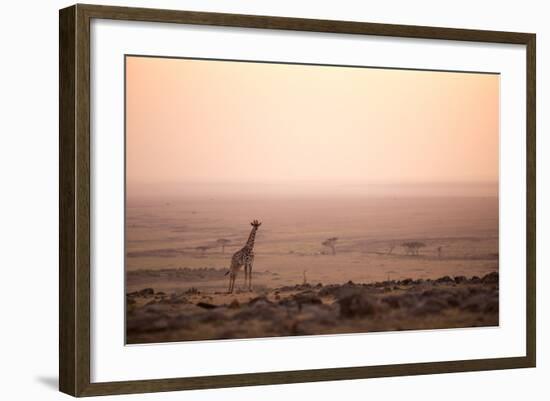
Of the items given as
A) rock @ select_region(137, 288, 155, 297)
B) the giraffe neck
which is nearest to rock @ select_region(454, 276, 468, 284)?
the giraffe neck

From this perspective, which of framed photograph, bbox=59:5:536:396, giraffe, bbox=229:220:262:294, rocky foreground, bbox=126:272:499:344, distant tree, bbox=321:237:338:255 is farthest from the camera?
distant tree, bbox=321:237:338:255

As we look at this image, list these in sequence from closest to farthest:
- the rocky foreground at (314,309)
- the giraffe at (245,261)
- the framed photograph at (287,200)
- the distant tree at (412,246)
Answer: the framed photograph at (287,200) → the rocky foreground at (314,309) → the giraffe at (245,261) → the distant tree at (412,246)

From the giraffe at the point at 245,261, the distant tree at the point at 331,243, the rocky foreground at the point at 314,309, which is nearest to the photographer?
the rocky foreground at the point at 314,309

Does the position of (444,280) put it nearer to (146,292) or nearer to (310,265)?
(310,265)

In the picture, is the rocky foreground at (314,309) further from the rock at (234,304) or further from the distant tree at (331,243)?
the distant tree at (331,243)

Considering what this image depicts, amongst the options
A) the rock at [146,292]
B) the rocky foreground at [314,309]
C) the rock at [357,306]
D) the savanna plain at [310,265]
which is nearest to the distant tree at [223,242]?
the savanna plain at [310,265]

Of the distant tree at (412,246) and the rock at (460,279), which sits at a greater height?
the distant tree at (412,246)

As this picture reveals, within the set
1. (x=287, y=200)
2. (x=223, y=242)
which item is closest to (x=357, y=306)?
(x=287, y=200)

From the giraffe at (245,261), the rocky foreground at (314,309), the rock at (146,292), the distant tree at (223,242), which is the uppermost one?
the distant tree at (223,242)

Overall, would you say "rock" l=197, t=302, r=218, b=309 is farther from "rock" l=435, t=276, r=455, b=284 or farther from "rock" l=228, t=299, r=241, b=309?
"rock" l=435, t=276, r=455, b=284
